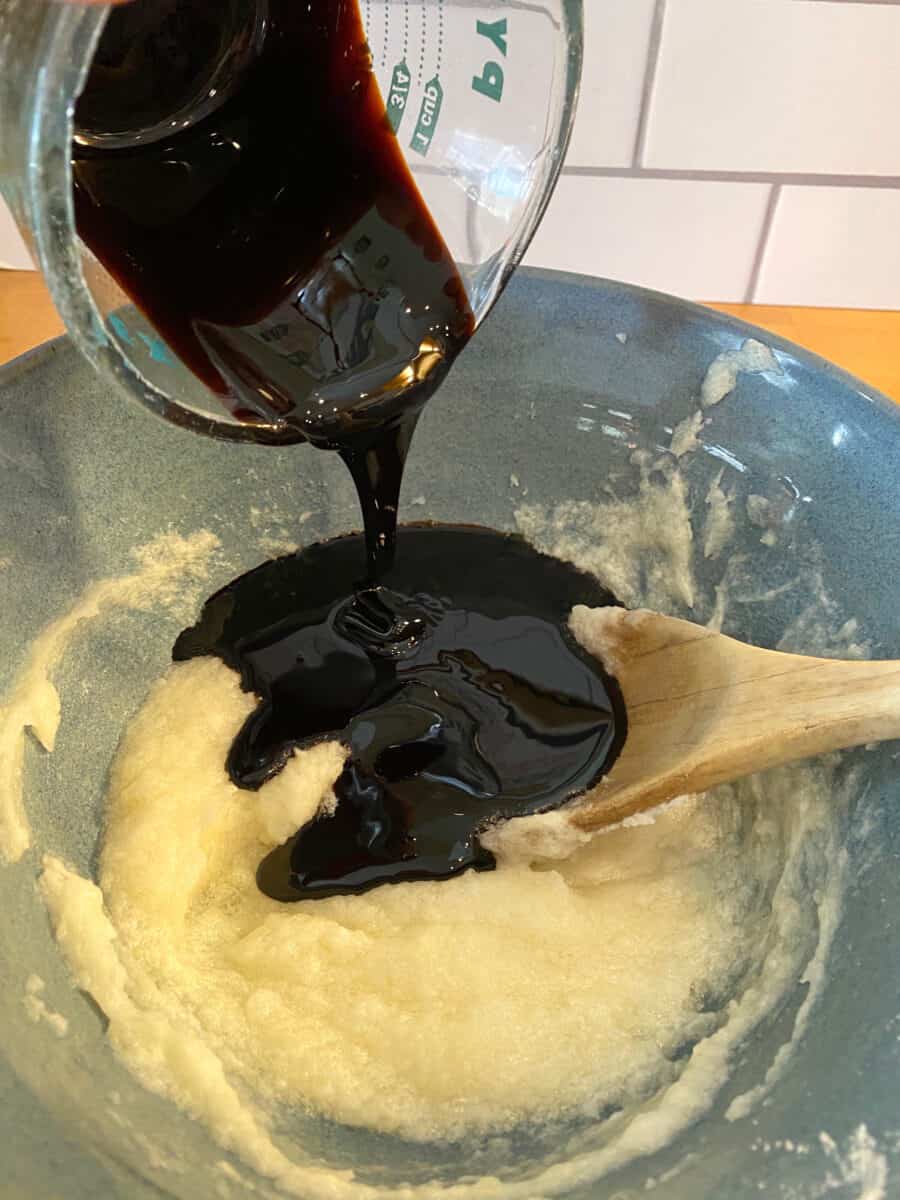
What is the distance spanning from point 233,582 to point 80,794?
0.68ft

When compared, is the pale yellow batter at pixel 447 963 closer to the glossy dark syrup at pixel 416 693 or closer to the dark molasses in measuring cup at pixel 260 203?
the glossy dark syrup at pixel 416 693

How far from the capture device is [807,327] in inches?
41.4

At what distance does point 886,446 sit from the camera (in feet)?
2.32

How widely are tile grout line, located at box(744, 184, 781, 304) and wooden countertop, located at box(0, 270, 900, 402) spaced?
0.06ft

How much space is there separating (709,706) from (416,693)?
0.21 metres

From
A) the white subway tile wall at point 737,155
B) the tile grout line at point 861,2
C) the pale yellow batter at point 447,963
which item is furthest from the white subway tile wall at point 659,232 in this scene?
the pale yellow batter at point 447,963

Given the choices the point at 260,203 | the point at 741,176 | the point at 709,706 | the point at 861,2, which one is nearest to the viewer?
the point at 260,203

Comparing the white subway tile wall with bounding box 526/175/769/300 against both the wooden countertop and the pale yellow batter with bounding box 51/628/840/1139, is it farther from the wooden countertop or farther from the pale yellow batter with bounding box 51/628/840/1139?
the pale yellow batter with bounding box 51/628/840/1139

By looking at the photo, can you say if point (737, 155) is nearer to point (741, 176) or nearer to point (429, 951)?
point (741, 176)

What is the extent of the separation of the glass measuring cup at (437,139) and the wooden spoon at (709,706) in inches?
10.6

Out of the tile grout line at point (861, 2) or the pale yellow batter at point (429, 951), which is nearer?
the pale yellow batter at point (429, 951)

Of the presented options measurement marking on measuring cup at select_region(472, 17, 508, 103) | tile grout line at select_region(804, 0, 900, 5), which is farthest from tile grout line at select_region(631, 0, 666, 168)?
measurement marking on measuring cup at select_region(472, 17, 508, 103)

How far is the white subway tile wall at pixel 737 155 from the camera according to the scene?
86cm

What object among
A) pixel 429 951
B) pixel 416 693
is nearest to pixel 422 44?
pixel 416 693
